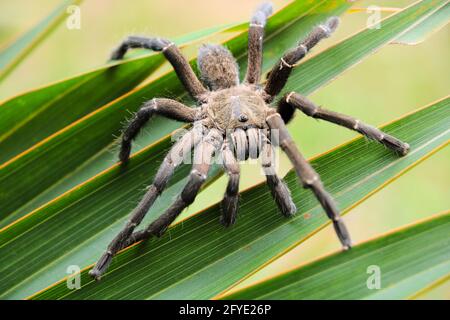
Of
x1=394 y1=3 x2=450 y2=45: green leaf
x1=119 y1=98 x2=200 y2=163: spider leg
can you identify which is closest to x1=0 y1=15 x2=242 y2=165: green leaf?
x1=119 y1=98 x2=200 y2=163: spider leg

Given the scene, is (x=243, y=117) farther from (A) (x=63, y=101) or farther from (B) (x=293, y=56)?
(A) (x=63, y=101)

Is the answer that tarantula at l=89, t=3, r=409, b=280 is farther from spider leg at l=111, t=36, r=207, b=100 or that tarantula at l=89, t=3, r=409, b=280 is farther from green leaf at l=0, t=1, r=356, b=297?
green leaf at l=0, t=1, r=356, b=297

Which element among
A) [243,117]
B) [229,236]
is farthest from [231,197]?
[243,117]

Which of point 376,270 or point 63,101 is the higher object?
point 63,101

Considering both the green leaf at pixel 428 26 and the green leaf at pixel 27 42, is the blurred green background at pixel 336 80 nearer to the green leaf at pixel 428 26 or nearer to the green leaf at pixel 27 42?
the green leaf at pixel 27 42

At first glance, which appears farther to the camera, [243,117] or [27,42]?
[243,117]

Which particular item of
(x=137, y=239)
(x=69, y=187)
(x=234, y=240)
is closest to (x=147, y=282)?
(x=137, y=239)
